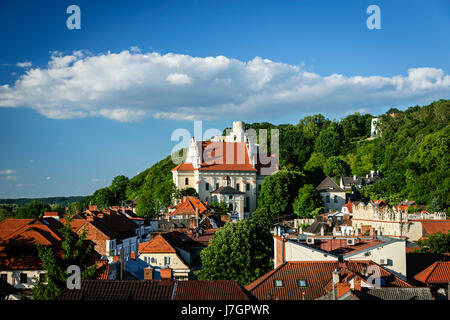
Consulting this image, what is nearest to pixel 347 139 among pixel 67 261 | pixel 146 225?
pixel 146 225

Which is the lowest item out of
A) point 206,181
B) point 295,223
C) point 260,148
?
point 295,223

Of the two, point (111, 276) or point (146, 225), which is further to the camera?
point (146, 225)

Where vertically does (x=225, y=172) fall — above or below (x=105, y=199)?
above

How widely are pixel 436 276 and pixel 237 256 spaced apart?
33.3 ft

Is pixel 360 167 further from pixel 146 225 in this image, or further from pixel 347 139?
pixel 146 225

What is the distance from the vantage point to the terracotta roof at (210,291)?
46.3ft

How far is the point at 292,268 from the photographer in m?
22.6

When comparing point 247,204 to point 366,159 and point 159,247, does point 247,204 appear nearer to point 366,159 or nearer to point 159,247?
point 366,159

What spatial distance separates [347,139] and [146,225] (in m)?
68.2

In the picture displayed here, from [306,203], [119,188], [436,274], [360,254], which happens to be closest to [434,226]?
[436,274]

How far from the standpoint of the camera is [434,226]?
43.2 meters

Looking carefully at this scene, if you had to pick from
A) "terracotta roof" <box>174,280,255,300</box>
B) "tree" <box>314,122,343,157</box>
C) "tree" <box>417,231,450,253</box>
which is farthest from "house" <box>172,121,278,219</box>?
"terracotta roof" <box>174,280,255,300</box>

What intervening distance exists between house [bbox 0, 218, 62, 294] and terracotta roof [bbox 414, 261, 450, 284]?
59.7 feet

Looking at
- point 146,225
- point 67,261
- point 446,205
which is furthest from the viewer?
point 446,205
